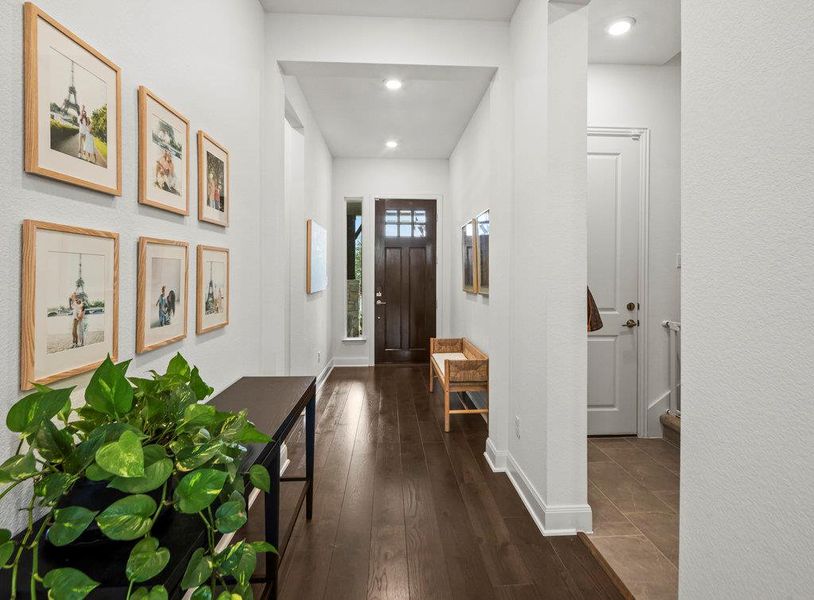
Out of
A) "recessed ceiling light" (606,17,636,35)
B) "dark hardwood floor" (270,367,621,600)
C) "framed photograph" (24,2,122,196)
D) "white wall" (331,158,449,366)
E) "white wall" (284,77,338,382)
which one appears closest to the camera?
"framed photograph" (24,2,122,196)

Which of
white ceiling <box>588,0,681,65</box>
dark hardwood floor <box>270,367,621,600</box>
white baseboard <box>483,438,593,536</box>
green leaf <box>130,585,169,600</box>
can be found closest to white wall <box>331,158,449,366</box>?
dark hardwood floor <box>270,367,621,600</box>

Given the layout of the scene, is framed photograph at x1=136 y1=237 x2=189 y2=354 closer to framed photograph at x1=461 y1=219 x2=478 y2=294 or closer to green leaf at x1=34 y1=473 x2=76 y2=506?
green leaf at x1=34 y1=473 x2=76 y2=506

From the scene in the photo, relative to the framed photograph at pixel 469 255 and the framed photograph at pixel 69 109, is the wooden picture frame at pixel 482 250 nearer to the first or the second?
the framed photograph at pixel 469 255

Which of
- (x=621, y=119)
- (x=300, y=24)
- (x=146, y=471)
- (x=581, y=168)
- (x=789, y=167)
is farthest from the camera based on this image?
(x=621, y=119)

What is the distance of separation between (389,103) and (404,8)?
1416 mm

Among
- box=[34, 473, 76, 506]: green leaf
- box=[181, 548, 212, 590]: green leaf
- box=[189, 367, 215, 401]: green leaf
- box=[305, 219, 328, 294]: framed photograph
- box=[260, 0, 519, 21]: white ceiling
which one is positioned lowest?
box=[181, 548, 212, 590]: green leaf

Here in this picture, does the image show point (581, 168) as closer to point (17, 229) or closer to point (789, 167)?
point (789, 167)

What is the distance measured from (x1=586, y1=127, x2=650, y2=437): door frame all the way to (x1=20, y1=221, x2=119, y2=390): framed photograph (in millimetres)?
3232

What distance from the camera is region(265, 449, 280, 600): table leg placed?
1412 millimetres

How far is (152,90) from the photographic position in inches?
55.3

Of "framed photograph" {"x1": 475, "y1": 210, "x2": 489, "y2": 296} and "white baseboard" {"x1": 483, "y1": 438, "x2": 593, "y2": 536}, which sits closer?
"white baseboard" {"x1": 483, "y1": 438, "x2": 593, "y2": 536}

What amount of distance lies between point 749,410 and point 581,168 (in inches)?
57.1

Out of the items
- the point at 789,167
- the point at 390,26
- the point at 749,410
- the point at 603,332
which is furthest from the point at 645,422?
the point at 390,26

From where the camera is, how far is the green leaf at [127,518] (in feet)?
2.06
